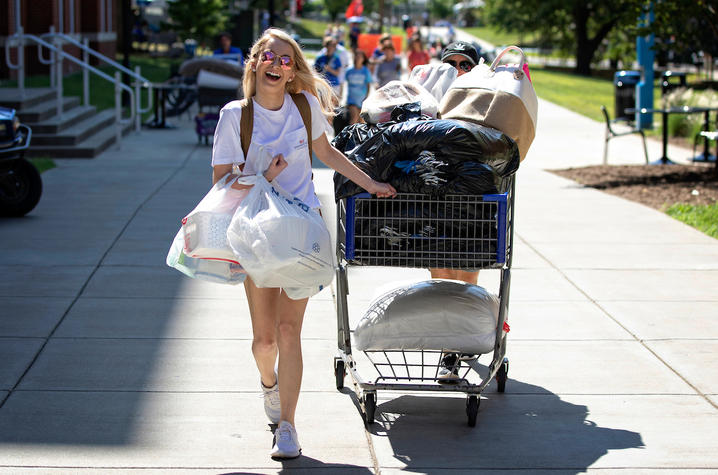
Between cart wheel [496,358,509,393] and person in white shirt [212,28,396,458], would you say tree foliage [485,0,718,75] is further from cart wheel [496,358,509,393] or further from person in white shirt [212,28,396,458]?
person in white shirt [212,28,396,458]

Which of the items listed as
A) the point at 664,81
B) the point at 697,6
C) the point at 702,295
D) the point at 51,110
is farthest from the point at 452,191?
the point at 664,81

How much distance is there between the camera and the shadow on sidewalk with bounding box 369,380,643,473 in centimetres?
467

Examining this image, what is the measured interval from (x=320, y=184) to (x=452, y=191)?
8.36 m

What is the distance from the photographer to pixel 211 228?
446cm

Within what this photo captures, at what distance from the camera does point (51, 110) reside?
16.7 metres

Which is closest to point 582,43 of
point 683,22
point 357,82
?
point 357,82

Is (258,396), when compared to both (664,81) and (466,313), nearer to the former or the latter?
(466,313)

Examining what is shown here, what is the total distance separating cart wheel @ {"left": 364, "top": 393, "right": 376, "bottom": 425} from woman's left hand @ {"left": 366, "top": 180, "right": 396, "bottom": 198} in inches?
41.5

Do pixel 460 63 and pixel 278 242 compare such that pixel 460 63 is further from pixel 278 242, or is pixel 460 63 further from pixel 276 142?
pixel 278 242

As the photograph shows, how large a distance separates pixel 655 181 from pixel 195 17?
30440 millimetres

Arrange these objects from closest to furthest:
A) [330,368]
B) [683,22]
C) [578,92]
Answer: [330,368]
[683,22]
[578,92]

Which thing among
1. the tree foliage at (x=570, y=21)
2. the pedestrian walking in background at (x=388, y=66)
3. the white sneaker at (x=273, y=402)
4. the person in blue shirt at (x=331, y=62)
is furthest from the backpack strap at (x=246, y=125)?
the tree foliage at (x=570, y=21)

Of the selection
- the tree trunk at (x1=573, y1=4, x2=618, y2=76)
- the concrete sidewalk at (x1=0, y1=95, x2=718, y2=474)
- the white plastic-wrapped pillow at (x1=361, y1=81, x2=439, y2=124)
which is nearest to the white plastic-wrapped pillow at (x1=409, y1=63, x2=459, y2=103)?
the white plastic-wrapped pillow at (x1=361, y1=81, x2=439, y2=124)

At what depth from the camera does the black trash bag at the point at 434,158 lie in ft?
15.5
